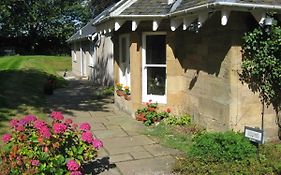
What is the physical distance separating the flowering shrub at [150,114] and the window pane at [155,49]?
4.03 ft

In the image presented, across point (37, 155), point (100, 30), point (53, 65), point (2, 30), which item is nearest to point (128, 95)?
point (100, 30)

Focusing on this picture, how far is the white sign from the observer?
5.88 meters

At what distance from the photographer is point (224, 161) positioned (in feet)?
19.4

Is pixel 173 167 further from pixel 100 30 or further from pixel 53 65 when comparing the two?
pixel 53 65

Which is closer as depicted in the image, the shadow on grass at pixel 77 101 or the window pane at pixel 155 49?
the window pane at pixel 155 49

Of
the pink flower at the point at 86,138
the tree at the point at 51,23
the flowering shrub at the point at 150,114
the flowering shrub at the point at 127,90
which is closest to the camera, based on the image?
the pink flower at the point at 86,138

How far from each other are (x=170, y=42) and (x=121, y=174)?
4.58 meters

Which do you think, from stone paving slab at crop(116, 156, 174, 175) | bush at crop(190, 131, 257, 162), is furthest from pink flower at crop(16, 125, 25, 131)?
bush at crop(190, 131, 257, 162)

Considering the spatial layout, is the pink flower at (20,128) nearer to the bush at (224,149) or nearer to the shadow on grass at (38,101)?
the bush at (224,149)

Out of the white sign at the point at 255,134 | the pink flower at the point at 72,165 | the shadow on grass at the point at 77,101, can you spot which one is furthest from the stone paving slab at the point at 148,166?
the shadow on grass at the point at 77,101

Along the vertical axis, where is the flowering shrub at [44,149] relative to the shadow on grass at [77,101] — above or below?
above

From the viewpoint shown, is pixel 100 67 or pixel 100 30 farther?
pixel 100 67

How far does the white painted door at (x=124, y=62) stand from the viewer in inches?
443

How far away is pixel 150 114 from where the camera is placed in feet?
30.8
